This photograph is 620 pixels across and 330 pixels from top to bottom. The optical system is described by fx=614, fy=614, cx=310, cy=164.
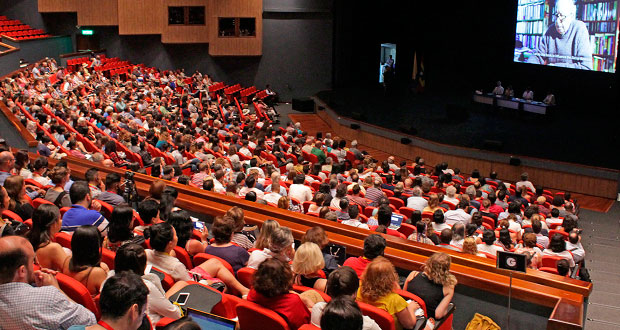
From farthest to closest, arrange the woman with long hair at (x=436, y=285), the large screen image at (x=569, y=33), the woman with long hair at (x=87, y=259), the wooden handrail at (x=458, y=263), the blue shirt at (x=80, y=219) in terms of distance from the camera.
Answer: the large screen image at (x=569, y=33) < the blue shirt at (x=80, y=219) < the woman with long hair at (x=436, y=285) < the wooden handrail at (x=458, y=263) < the woman with long hair at (x=87, y=259)

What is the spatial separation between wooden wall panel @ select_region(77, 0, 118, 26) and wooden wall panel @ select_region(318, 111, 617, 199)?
38.3 ft

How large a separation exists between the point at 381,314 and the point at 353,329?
584 mm

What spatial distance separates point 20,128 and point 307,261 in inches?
252

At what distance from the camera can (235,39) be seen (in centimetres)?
2083

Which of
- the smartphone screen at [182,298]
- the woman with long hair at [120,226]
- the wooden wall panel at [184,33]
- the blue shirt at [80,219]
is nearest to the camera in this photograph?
the smartphone screen at [182,298]

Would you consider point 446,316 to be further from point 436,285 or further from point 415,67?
point 415,67

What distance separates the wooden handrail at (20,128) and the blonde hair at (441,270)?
20.5 ft

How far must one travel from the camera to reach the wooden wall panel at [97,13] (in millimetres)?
21922

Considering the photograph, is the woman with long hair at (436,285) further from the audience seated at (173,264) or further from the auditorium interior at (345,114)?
the audience seated at (173,264)

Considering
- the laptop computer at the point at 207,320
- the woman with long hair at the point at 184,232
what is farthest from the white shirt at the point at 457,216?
the laptop computer at the point at 207,320

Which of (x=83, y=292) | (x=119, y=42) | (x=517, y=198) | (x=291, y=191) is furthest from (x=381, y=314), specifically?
(x=119, y=42)

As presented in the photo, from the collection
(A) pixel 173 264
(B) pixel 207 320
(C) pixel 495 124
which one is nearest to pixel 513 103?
(C) pixel 495 124

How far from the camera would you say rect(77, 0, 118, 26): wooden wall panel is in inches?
863

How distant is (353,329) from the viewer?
2.54 metres
